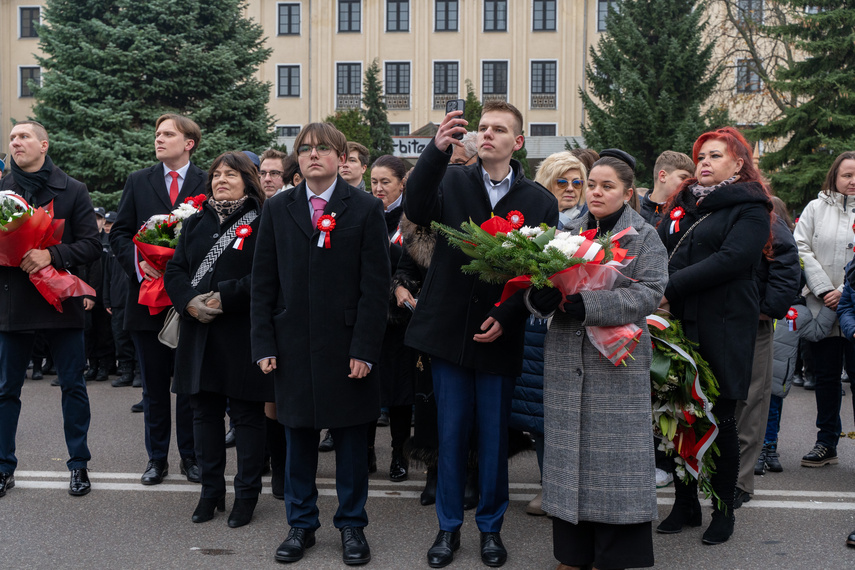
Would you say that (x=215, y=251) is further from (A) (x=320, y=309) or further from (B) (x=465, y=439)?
(B) (x=465, y=439)

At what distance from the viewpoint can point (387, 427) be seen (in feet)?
28.1

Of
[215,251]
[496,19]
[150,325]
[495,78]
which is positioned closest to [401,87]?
[495,78]

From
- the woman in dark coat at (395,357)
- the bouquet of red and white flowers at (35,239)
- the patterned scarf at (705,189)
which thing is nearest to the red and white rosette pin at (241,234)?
the woman in dark coat at (395,357)

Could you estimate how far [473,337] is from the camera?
457cm

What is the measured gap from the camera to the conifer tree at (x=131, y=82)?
2266 centimetres

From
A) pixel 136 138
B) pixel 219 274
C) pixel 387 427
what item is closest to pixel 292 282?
pixel 219 274

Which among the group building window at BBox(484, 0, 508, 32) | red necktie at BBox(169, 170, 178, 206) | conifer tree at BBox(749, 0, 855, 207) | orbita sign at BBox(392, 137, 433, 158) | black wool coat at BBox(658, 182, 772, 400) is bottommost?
black wool coat at BBox(658, 182, 772, 400)

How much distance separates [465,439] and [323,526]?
118cm

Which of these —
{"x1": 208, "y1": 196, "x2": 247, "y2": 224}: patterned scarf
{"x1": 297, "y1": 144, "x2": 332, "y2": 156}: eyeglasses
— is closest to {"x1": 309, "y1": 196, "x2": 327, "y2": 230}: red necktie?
{"x1": 297, "y1": 144, "x2": 332, "y2": 156}: eyeglasses

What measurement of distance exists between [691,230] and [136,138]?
66.1ft

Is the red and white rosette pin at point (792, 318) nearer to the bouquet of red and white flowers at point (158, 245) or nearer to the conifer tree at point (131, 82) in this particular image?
the bouquet of red and white flowers at point (158, 245)

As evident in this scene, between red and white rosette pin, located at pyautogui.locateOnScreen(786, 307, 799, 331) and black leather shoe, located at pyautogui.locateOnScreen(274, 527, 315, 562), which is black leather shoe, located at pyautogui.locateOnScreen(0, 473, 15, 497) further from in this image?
red and white rosette pin, located at pyautogui.locateOnScreen(786, 307, 799, 331)

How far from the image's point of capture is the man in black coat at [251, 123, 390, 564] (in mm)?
4719

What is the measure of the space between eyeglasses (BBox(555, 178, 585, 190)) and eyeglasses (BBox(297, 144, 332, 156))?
2.19 m
